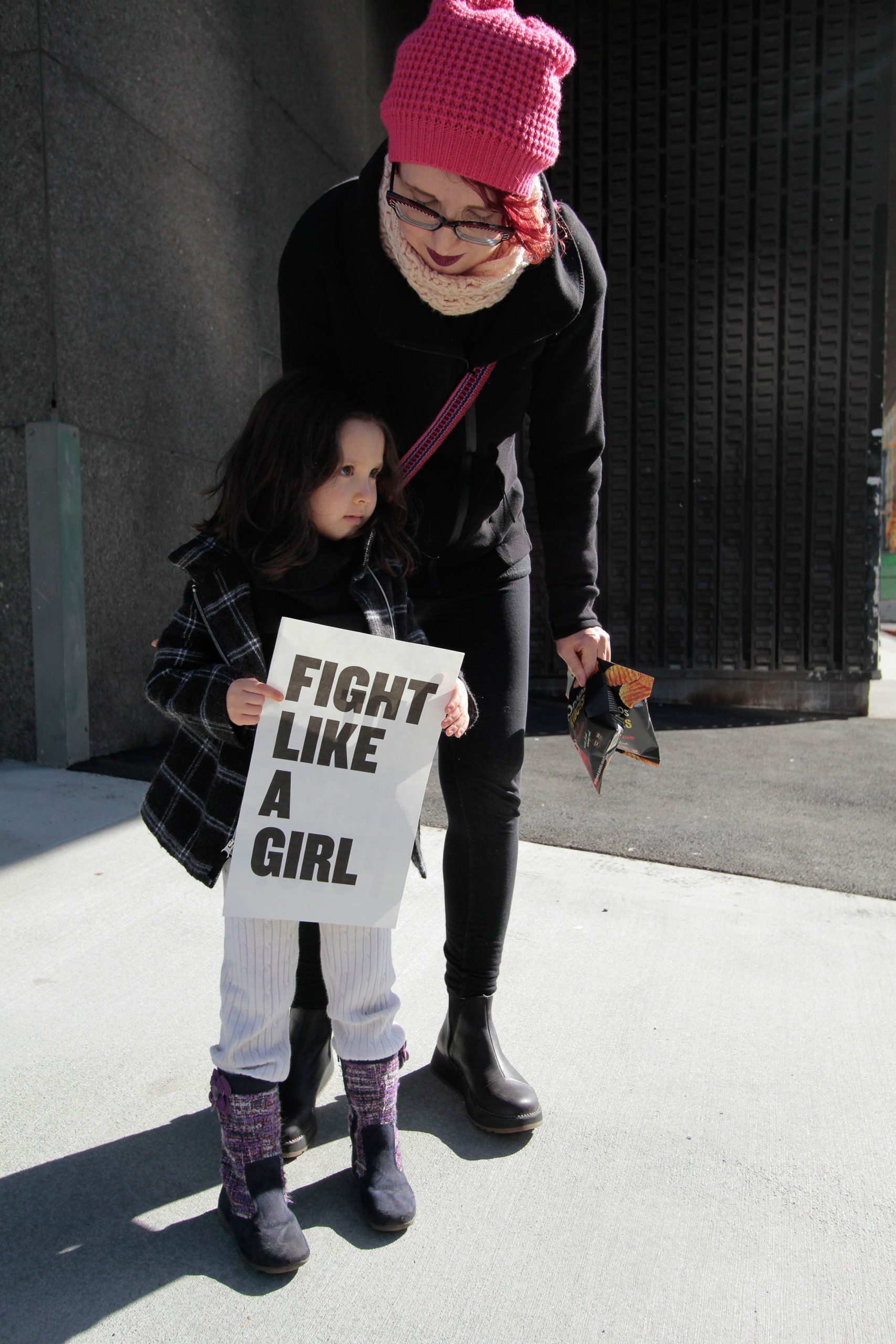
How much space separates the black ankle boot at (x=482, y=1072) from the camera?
157 cm

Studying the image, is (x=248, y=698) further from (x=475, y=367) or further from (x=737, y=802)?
(x=737, y=802)

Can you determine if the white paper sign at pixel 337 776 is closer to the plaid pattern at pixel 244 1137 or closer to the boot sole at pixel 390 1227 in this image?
the plaid pattern at pixel 244 1137

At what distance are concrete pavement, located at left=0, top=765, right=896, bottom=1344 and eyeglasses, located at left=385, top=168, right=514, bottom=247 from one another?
53.4 inches

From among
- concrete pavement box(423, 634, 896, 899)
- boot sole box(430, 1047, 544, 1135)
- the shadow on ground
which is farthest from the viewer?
concrete pavement box(423, 634, 896, 899)

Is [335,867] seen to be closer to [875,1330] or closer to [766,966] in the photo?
[875,1330]

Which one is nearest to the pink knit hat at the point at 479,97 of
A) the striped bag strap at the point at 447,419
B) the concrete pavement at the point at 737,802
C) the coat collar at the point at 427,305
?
the coat collar at the point at 427,305

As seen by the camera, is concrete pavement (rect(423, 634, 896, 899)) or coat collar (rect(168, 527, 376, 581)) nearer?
coat collar (rect(168, 527, 376, 581))

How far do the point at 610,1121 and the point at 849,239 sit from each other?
5547 millimetres

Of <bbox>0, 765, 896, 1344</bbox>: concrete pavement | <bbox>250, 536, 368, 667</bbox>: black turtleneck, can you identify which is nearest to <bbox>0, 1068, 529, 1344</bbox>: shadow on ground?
<bbox>0, 765, 896, 1344</bbox>: concrete pavement

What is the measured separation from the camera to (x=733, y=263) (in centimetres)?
577

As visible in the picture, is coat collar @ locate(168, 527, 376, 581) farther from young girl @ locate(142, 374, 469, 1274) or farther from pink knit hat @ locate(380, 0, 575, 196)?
pink knit hat @ locate(380, 0, 575, 196)

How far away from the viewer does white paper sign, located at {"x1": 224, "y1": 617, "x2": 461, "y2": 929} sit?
133 centimetres

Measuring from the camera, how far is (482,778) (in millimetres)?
1648

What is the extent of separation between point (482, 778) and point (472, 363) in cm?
67
